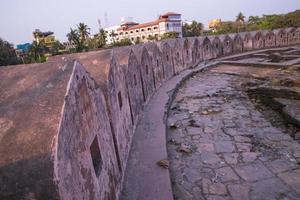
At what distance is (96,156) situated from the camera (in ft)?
10.4

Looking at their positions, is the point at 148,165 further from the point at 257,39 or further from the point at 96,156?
the point at 257,39

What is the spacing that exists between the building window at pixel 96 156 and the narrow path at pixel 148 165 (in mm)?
1084

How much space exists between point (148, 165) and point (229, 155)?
6.97ft

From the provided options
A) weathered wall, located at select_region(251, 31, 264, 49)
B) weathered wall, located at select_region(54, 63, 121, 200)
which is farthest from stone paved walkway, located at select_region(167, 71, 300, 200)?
weathered wall, located at select_region(251, 31, 264, 49)

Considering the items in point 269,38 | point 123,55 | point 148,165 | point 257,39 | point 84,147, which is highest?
point 123,55

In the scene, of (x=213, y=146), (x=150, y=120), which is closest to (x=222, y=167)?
(x=213, y=146)

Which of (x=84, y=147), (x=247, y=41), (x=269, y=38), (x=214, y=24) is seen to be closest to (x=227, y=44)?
(x=247, y=41)

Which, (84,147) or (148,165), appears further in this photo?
(148,165)

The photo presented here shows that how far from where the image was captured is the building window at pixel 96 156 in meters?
3.00

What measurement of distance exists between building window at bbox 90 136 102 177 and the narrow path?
42.7 inches

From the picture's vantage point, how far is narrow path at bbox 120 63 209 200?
4.00 meters

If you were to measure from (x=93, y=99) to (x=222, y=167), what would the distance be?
3.49 metres

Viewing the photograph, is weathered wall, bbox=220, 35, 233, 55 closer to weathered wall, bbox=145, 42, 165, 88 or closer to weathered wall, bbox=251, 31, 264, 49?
weathered wall, bbox=251, 31, 264, 49

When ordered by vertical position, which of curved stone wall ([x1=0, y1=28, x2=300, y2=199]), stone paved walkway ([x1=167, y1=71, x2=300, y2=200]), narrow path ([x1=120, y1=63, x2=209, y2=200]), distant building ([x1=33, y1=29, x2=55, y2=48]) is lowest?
stone paved walkway ([x1=167, y1=71, x2=300, y2=200])
